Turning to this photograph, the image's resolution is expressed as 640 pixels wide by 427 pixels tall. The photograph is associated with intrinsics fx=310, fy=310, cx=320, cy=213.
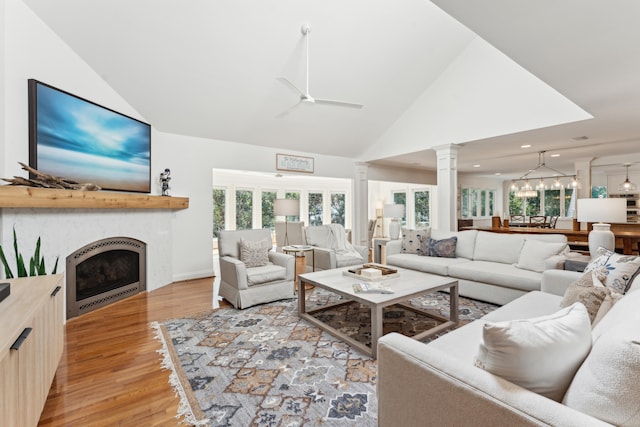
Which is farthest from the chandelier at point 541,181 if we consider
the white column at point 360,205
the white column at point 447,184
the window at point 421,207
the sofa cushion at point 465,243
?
the white column at point 360,205

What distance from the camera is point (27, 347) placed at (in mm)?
1322

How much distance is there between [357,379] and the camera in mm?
2053

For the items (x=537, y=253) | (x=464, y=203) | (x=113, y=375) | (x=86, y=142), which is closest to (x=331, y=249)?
(x=537, y=253)

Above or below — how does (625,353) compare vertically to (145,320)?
above

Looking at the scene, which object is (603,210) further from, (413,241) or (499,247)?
(413,241)

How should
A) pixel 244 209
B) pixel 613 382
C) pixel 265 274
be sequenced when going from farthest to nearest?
pixel 244 209 < pixel 265 274 < pixel 613 382

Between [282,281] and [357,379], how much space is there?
185cm

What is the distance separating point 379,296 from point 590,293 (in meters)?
1.31

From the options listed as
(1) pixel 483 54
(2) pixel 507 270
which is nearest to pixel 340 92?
(1) pixel 483 54

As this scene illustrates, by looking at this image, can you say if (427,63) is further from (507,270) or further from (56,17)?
(56,17)

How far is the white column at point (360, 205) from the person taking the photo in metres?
6.94

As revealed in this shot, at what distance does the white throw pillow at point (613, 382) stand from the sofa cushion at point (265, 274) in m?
2.94

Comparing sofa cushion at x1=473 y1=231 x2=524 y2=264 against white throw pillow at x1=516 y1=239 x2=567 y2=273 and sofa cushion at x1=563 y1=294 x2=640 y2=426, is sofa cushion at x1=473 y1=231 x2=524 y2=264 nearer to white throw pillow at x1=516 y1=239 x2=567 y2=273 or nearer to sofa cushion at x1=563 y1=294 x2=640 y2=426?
white throw pillow at x1=516 y1=239 x2=567 y2=273

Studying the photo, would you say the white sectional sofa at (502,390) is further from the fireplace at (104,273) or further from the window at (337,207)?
the window at (337,207)
